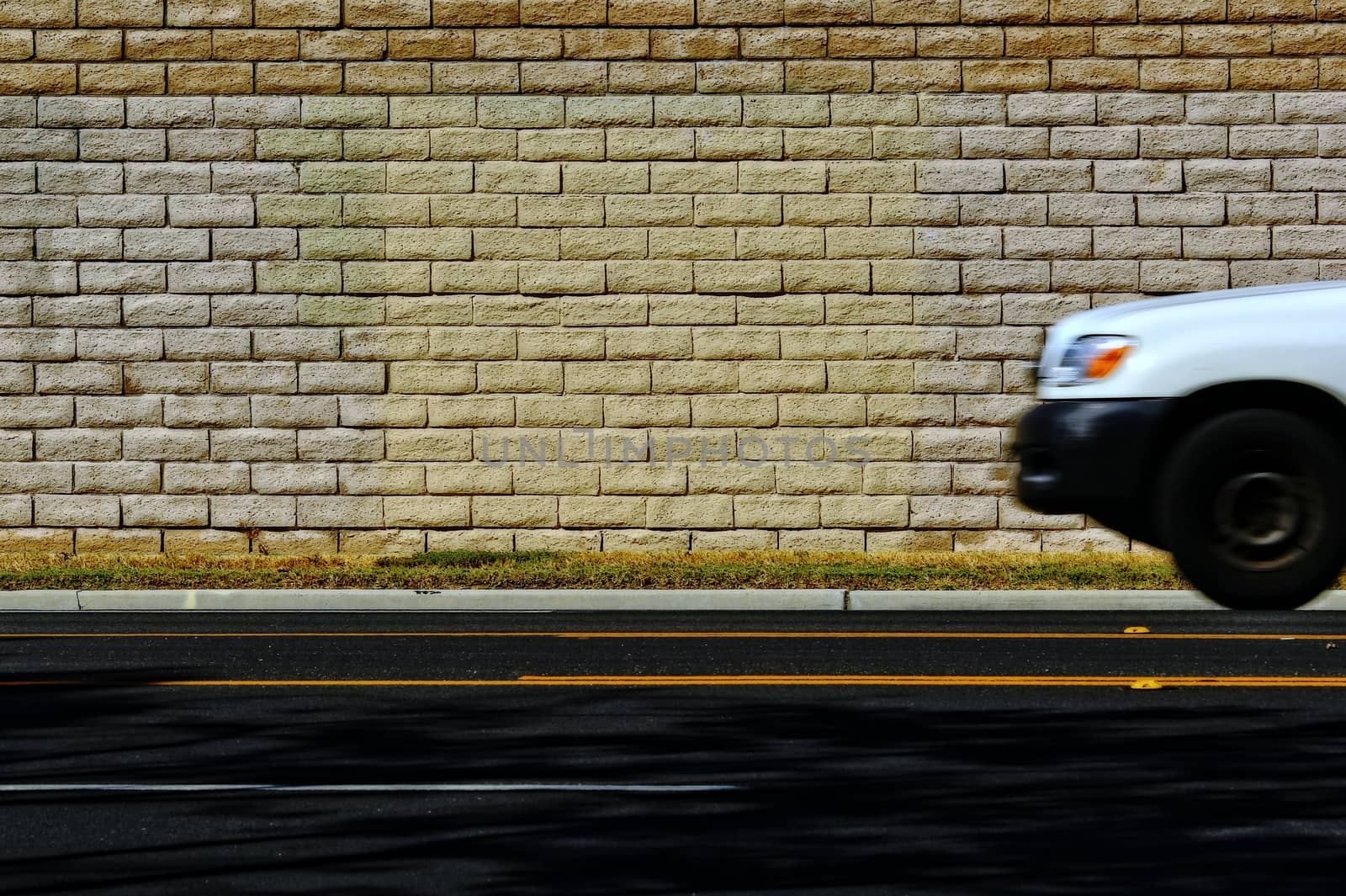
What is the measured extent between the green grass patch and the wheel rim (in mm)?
8954

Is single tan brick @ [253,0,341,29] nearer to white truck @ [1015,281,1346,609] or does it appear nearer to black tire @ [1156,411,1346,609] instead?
white truck @ [1015,281,1346,609]

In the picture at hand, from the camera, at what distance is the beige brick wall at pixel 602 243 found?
14.5m

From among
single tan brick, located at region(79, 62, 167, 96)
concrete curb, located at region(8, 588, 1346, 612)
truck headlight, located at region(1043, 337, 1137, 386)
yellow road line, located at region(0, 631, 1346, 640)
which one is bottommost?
yellow road line, located at region(0, 631, 1346, 640)

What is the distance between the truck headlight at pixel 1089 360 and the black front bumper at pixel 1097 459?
0.24ft

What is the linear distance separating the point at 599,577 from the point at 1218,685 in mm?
5407

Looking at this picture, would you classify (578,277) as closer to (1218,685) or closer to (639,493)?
(639,493)

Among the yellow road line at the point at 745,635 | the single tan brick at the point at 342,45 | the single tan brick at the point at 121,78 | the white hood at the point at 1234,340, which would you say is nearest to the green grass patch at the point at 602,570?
the yellow road line at the point at 745,635

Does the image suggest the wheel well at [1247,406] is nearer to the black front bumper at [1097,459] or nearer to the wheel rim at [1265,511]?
the black front bumper at [1097,459]

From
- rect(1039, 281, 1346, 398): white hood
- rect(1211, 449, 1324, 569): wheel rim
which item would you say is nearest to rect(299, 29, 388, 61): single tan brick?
rect(1039, 281, 1346, 398): white hood

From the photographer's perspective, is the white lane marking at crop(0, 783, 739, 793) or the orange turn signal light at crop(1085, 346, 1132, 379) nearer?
the orange turn signal light at crop(1085, 346, 1132, 379)


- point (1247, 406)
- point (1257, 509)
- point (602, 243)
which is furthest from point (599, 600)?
point (1257, 509)

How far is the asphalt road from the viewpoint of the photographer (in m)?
6.79

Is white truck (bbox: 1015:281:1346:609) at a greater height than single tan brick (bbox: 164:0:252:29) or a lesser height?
lesser

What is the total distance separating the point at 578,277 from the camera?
1473cm
